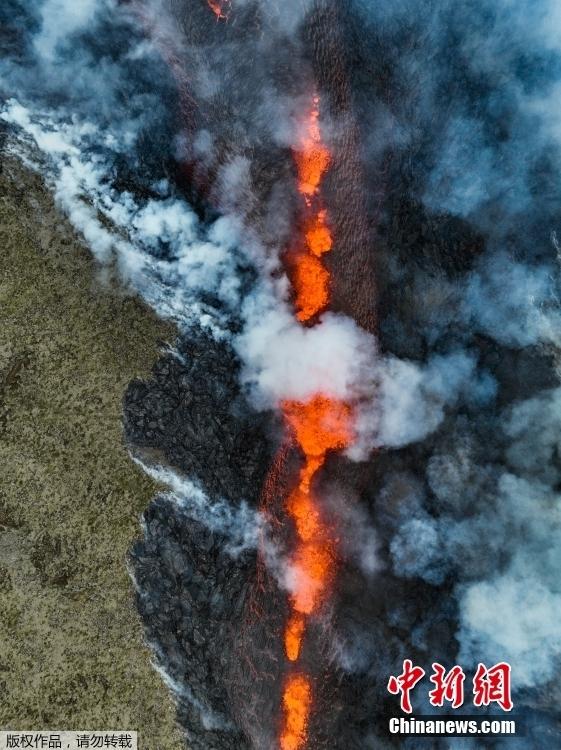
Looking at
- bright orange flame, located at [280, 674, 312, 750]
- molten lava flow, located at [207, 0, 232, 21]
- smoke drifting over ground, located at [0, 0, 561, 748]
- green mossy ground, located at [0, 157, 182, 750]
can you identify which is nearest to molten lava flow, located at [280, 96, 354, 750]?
bright orange flame, located at [280, 674, 312, 750]

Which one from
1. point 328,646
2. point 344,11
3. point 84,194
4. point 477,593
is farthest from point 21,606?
point 344,11

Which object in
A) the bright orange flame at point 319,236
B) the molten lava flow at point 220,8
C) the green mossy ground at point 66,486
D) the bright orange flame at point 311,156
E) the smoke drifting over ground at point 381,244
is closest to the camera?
the green mossy ground at point 66,486

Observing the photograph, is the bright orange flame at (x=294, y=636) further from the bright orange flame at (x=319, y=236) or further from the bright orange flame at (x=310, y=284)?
the bright orange flame at (x=319, y=236)

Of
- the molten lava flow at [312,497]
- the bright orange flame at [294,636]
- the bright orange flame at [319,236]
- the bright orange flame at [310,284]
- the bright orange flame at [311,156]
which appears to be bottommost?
the bright orange flame at [294,636]

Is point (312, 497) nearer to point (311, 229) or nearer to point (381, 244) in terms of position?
point (381, 244)

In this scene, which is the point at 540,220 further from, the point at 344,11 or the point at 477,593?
the point at 477,593

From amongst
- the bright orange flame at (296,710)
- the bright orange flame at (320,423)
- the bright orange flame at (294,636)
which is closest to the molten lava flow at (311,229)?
the bright orange flame at (320,423)
